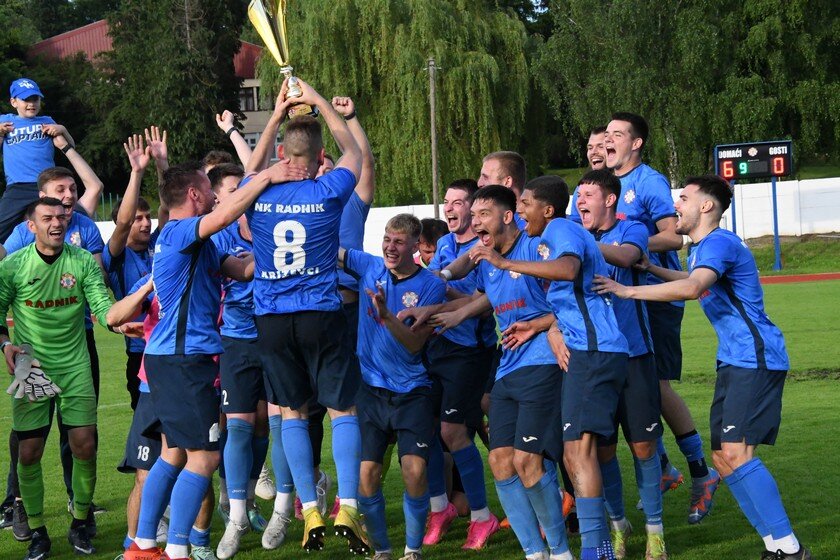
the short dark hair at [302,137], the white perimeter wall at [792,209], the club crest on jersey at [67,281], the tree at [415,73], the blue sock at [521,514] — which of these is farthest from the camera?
the white perimeter wall at [792,209]

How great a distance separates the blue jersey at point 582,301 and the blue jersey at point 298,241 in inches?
50.1

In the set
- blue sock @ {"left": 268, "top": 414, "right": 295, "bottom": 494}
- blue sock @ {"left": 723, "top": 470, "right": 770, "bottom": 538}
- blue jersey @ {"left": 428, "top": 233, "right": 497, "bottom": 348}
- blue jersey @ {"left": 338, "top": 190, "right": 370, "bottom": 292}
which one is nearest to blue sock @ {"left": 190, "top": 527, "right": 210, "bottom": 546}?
blue sock @ {"left": 268, "top": 414, "right": 295, "bottom": 494}

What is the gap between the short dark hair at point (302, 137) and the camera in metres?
6.45

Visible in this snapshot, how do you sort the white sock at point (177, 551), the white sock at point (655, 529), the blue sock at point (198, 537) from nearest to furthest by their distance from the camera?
the white sock at point (177, 551) < the white sock at point (655, 529) < the blue sock at point (198, 537)

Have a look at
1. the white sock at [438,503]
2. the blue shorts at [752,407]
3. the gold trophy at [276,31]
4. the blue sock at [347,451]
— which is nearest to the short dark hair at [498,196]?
the gold trophy at [276,31]

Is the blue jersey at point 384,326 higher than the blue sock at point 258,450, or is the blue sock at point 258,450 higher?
the blue jersey at point 384,326

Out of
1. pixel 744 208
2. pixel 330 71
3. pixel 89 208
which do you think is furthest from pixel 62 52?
pixel 89 208

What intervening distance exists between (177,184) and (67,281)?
141 cm

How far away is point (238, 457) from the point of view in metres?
7.40

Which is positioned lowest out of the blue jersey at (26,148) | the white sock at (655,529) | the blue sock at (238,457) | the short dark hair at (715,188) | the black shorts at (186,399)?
the white sock at (655,529)

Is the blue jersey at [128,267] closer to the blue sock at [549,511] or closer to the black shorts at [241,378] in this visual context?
the black shorts at [241,378]

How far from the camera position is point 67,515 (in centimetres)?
838

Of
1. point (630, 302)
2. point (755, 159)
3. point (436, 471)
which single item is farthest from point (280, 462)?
point (755, 159)

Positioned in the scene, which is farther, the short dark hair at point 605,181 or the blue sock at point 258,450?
the blue sock at point 258,450
